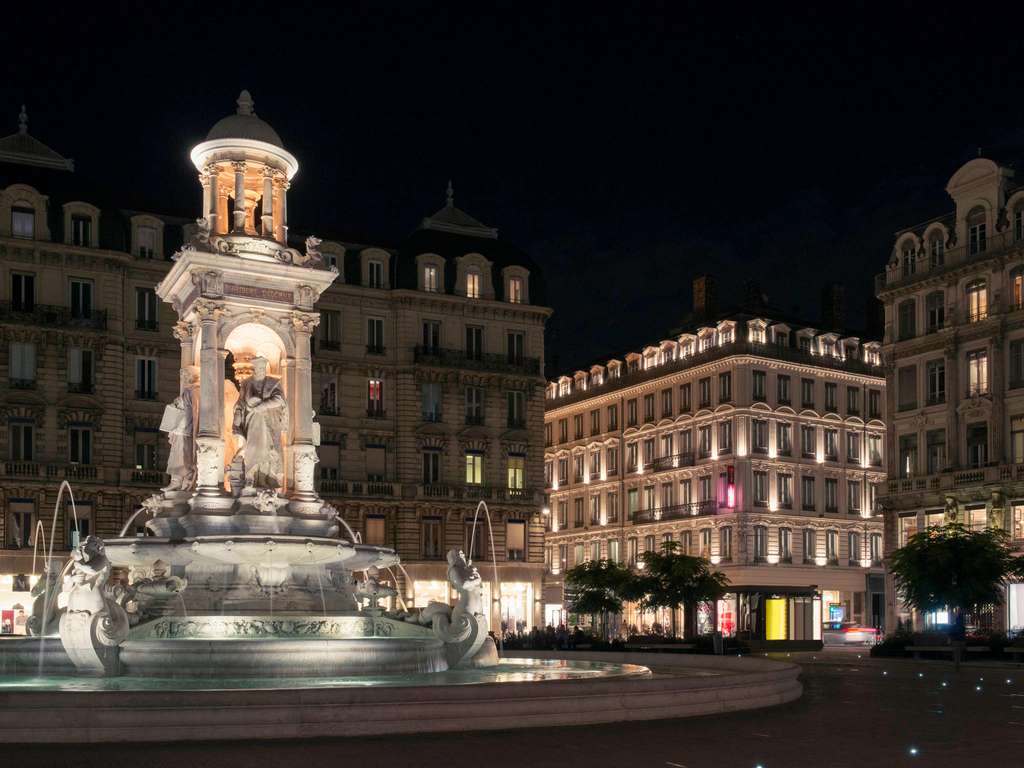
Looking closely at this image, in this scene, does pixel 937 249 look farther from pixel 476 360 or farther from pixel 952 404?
pixel 476 360

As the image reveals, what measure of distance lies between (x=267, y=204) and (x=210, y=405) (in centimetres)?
513

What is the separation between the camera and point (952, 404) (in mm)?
68188

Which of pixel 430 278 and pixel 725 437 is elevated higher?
pixel 430 278

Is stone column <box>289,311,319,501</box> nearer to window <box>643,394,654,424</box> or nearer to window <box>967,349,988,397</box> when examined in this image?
window <box>967,349,988,397</box>

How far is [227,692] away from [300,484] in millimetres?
11243

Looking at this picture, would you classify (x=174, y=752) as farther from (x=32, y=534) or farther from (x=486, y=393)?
(x=486, y=393)

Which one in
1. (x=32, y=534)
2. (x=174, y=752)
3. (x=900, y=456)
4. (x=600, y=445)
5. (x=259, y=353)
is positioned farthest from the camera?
(x=600, y=445)

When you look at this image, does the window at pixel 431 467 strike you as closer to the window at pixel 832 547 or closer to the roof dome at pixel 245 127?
the window at pixel 832 547

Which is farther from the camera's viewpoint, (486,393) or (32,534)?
(486,393)

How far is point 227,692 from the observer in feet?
58.1

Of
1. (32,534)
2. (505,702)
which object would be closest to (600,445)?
(32,534)

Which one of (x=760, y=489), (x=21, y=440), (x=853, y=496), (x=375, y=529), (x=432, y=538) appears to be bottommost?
(x=432, y=538)

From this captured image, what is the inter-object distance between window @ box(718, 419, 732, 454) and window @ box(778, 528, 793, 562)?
20.2ft

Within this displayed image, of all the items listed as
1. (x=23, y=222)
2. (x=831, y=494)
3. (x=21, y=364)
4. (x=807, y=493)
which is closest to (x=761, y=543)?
(x=807, y=493)
